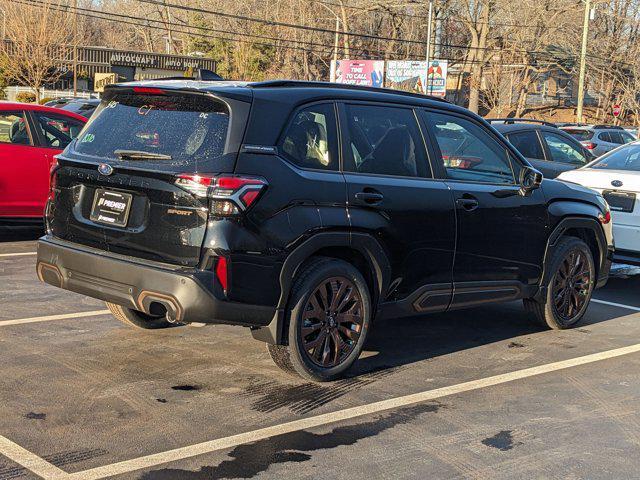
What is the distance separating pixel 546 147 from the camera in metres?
14.4

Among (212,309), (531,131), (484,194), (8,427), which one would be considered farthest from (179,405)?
(531,131)

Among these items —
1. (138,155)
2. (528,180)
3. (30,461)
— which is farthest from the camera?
(528,180)

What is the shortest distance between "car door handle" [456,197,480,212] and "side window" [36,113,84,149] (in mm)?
6153

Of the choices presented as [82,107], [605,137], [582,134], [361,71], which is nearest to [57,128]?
[82,107]

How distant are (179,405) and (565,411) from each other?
2.31 m

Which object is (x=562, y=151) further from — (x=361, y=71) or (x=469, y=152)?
(x=361, y=71)

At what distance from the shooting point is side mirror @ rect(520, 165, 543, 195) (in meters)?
7.26

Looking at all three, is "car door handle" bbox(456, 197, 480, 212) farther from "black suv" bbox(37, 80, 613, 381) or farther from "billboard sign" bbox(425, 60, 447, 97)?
"billboard sign" bbox(425, 60, 447, 97)

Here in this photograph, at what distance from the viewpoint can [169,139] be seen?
18.4 ft

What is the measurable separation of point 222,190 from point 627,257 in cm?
550

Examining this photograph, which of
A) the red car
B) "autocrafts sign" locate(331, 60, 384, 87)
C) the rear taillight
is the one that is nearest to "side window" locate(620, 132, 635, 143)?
the red car

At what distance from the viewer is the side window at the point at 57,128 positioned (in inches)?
442

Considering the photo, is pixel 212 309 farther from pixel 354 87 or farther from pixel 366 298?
pixel 354 87

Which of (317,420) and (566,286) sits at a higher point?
(566,286)
